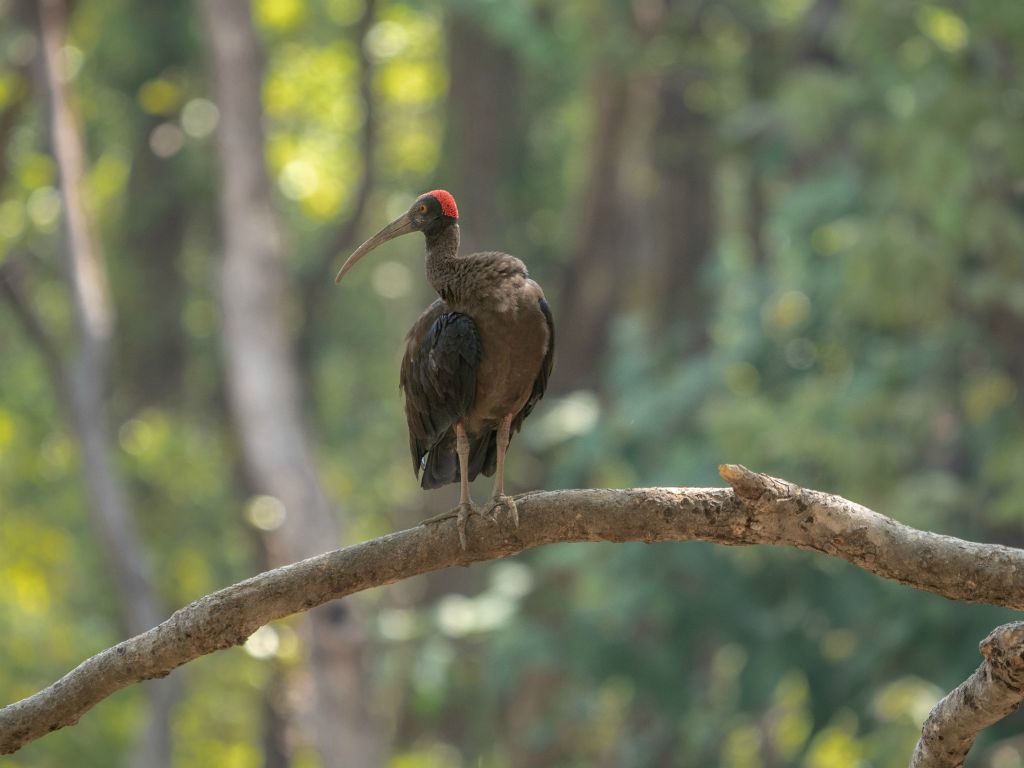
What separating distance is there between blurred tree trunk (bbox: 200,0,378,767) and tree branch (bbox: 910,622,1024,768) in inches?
349

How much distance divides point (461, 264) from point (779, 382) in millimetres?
9174

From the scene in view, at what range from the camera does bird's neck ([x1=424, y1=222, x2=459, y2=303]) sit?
5.71 meters

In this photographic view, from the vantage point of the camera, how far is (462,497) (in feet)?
18.6

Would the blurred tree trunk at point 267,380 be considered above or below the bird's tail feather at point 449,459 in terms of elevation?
below

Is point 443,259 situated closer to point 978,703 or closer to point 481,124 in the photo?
point 978,703

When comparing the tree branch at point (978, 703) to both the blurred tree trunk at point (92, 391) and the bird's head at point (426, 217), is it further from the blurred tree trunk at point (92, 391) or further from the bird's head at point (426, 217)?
the blurred tree trunk at point (92, 391)

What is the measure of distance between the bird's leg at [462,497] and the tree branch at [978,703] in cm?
147

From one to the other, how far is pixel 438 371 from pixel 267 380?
845 centimetres

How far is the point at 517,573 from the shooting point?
1578cm

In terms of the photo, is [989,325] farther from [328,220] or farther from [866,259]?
[328,220]

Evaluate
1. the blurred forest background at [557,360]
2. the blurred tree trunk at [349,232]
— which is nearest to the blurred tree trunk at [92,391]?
the blurred forest background at [557,360]

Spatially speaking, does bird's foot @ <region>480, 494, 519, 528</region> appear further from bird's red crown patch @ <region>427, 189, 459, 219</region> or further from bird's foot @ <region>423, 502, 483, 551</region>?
bird's red crown patch @ <region>427, 189, 459, 219</region>

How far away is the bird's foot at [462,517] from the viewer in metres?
5.02

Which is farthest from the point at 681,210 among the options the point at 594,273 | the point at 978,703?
the point at 978,703
